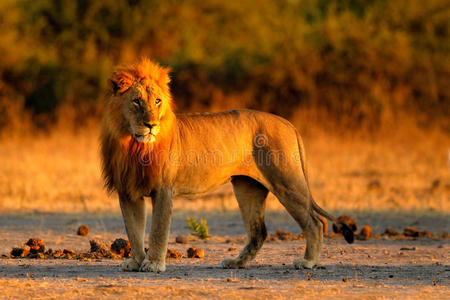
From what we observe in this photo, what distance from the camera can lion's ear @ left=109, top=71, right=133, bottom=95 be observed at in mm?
6105

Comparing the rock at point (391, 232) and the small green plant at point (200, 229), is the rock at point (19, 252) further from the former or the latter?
the rock at point (391, 232)

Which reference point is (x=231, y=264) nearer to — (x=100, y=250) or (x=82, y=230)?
Result: (x=100, y=250)

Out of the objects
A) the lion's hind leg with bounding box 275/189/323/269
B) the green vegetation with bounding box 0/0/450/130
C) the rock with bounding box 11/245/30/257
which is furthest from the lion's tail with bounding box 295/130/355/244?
the green vegetation with bounding box 0/0/450/130

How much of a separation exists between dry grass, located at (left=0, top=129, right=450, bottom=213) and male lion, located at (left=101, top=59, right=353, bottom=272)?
170 inches

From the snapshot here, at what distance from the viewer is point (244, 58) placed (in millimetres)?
21828

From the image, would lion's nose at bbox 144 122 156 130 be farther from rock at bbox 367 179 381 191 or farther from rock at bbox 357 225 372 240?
rock at bbox 367 179 381 191

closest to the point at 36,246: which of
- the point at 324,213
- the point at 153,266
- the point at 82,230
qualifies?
the point at 82,230

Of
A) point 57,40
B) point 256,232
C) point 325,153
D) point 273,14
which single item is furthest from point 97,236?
point 273,14

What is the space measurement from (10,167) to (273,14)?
15292mm

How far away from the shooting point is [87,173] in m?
13.8

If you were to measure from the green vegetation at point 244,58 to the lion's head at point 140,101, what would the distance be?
44.6ft

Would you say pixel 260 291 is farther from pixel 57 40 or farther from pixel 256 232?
pixel 57 40

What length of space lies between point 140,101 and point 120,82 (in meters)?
0.25

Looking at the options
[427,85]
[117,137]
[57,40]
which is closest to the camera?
[117,137]
